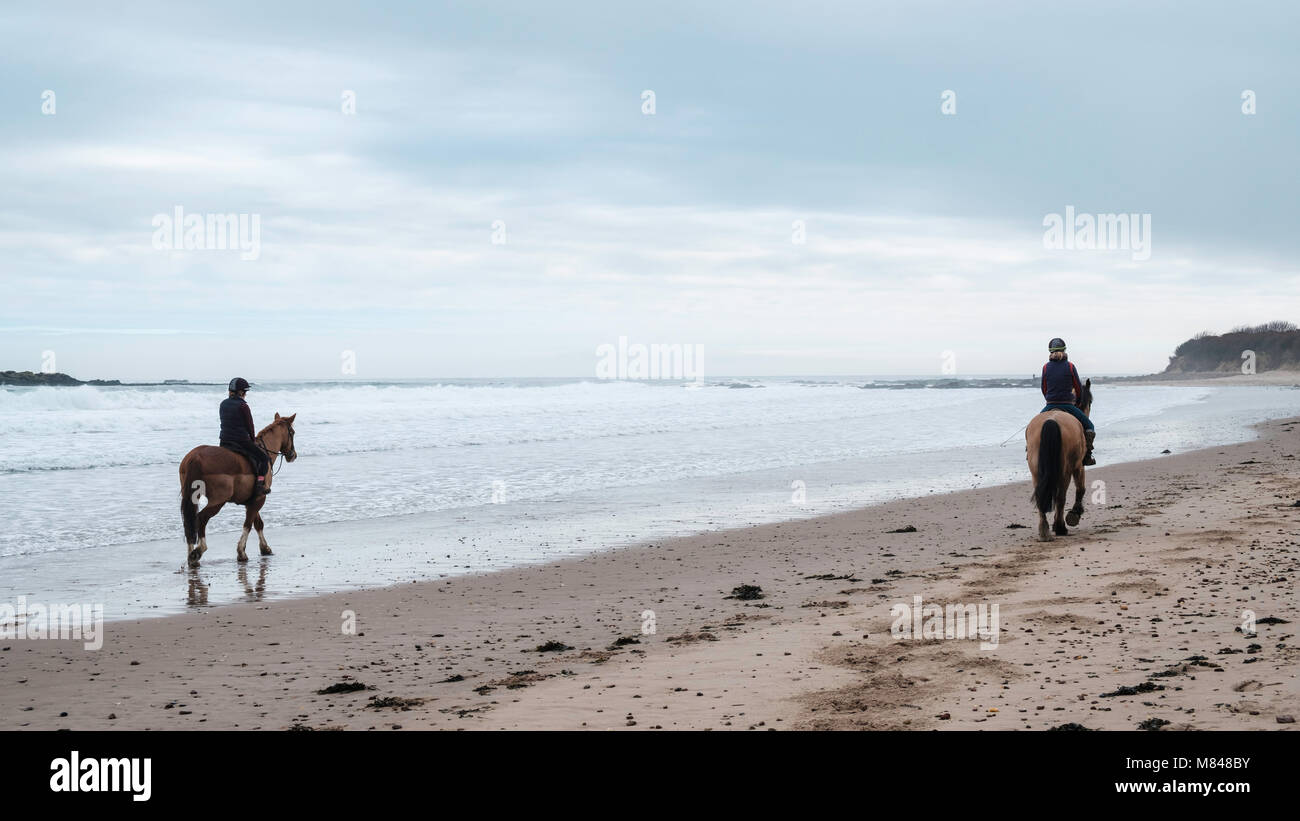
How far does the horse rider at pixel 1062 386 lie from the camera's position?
44.0 ft

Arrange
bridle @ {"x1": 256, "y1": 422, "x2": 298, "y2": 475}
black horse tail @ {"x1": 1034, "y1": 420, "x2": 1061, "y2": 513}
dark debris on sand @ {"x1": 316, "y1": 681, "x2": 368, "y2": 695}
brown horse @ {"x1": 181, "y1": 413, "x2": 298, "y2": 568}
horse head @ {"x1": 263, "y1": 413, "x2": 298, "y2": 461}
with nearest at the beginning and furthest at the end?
1. dark debris on sand @ {"x1": 316, "y1": 681, "x2": 368, "y2": 695}
2. brown horse @ {"x1": 181, "y1": 413, "x2": 298, "y2": 568}
3. black horse tail @ {"x1": 1034, "y1": 420, "x2": 1061, "y2": 513}
4. bridle @ {"x1": 256, "y1": 422, "x2": 298, "y2": 475}
5. horse head @ {"x1": 263, "y1": 413, "x2": 298, "y2": 461}

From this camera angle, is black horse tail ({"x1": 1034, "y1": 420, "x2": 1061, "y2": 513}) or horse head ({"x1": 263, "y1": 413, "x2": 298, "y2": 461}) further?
horse head ({"x1": 263, "y1": 413, "x2": 298, "y2": 461})

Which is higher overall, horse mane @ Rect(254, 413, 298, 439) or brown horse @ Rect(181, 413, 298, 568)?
horse mane @ Rect(254, 413, 298, 439)

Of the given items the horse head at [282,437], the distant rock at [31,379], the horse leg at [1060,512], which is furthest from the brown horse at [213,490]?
the distant rock at [31,379]

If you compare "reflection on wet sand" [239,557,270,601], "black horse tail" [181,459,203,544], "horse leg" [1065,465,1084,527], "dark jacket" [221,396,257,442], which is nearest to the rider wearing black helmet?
"dark jacket" [221,396,257,442]

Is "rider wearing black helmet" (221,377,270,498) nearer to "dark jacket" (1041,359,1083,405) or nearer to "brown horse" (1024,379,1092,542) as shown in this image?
"brown horse" (1024,379,1092,542)

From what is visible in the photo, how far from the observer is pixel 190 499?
40.6 feet

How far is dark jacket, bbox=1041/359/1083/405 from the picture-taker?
44.0ft

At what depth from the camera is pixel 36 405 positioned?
4353 centimetres

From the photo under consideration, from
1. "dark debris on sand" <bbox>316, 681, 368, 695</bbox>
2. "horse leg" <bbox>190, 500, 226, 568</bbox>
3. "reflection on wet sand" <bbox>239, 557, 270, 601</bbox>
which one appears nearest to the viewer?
"dark debris on sand" <bbox>316, 681, 368, 695</bbox>

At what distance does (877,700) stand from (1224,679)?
186 cm

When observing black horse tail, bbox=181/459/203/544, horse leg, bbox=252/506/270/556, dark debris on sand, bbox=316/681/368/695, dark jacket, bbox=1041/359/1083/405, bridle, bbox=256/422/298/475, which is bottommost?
dark debris on sand, bbox=316/681/368/695

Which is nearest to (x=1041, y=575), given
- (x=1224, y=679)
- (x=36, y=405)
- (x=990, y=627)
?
(x=990, y=627)

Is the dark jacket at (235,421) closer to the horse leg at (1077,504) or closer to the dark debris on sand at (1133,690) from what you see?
the horse leg at (1077,504)
